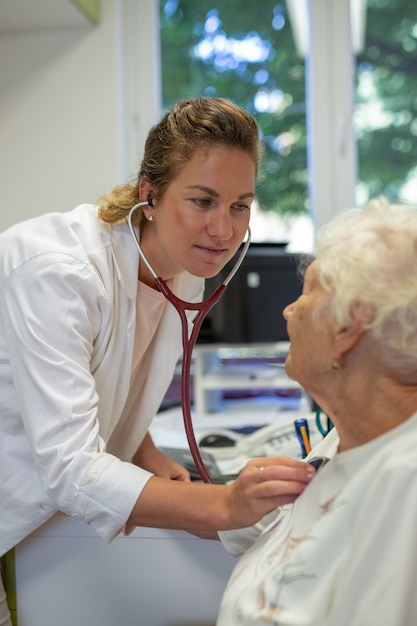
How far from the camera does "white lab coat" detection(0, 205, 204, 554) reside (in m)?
Result: 1.11

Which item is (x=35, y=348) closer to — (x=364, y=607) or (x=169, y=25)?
(x=364, y=607)

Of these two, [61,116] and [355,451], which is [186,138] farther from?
[61,116]

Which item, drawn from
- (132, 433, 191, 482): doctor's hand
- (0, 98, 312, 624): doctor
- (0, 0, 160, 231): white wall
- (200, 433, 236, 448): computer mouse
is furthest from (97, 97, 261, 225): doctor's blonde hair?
(0, 0, 160, 231): white wall

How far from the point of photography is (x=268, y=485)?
0.96 m

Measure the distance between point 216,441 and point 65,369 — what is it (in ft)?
2.82

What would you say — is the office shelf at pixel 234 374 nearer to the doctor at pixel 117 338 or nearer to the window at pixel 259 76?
the window at pixel 259 76

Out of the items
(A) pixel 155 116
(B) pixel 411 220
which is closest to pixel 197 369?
(A) pixel 155 116

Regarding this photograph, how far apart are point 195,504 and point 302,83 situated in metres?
2.60

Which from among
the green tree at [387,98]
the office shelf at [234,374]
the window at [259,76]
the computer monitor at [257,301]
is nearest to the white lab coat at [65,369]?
the office shelf at [234,374]

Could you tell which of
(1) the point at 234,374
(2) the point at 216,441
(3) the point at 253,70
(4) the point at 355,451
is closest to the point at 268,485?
(4) the point at 355,451

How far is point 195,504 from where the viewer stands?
106 centimetres

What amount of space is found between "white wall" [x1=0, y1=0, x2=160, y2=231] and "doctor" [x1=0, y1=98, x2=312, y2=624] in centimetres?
175

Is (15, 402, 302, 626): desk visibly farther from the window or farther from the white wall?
the window

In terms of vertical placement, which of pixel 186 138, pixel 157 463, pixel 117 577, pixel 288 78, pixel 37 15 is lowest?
pixel 117 577
